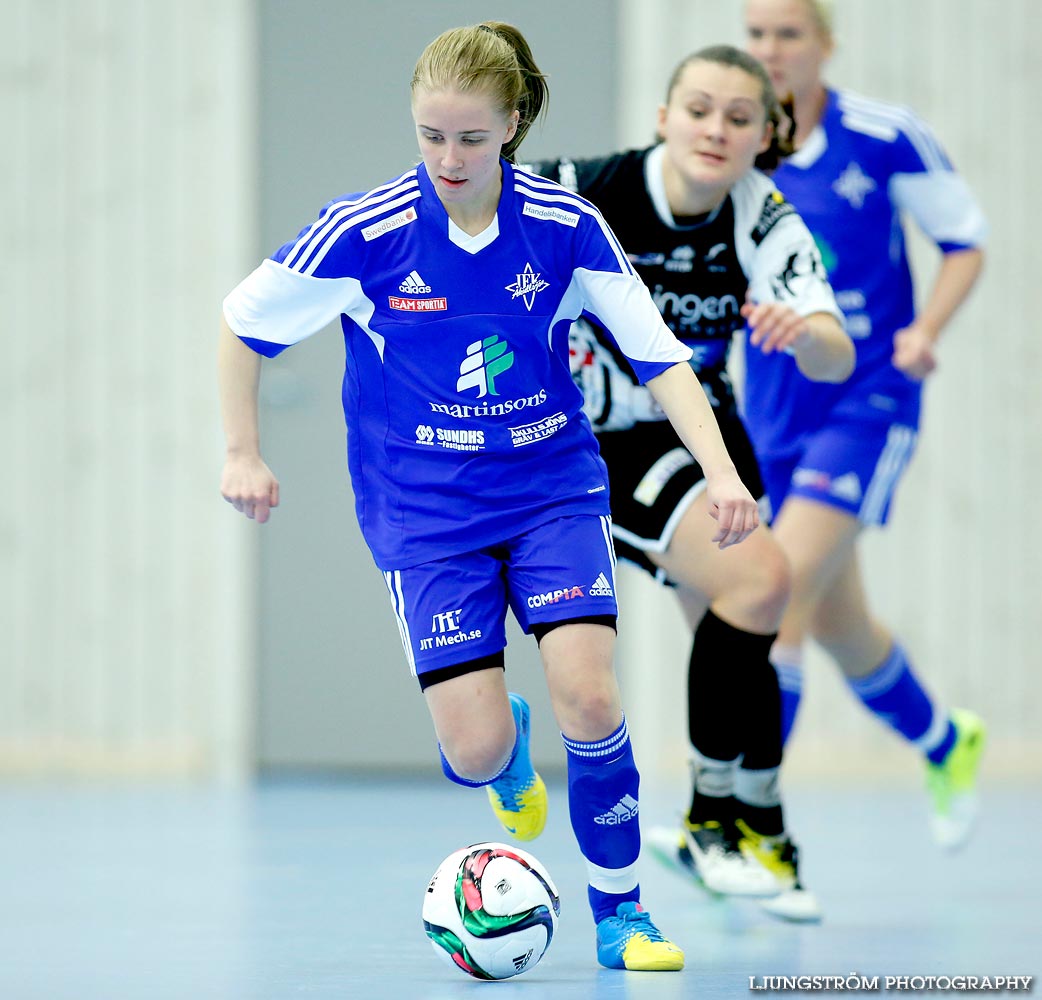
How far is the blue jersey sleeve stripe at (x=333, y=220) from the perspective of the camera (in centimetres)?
265

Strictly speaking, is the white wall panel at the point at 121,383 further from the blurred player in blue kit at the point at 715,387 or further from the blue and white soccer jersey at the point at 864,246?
the blurred player in blue kit at the point at 715,387

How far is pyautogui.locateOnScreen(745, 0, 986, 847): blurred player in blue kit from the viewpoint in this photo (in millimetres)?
3857

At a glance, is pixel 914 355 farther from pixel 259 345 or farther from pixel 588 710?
pixel 259 345

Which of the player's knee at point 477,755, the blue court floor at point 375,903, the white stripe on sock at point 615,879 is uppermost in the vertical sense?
the player's knee at point 477,755

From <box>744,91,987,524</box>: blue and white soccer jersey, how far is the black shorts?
0.73 meters

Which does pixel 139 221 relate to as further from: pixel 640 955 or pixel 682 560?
pixel 640 955

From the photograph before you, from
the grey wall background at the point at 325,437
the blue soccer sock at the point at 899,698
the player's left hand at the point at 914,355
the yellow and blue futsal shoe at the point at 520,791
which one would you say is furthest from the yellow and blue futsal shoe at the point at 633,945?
the grey wall background at the point at 325,437

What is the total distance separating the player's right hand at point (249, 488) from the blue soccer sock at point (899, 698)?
2205mm

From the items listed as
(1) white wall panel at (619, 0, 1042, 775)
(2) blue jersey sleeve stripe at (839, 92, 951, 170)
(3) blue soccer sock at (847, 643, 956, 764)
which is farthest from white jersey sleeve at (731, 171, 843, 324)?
(1) white wall panel at (619, 0, 1042, 775)

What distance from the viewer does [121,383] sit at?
6.62m

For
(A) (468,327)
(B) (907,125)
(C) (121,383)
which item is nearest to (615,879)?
(A) (468,327)

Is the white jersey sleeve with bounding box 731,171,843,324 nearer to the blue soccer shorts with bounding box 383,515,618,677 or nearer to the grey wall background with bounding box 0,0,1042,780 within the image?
the blue soccer shorts with bounding box 383,515,618,677

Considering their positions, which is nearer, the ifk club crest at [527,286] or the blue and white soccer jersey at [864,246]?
the ifk club crest at [527,286]

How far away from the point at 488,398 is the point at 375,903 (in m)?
1.25
